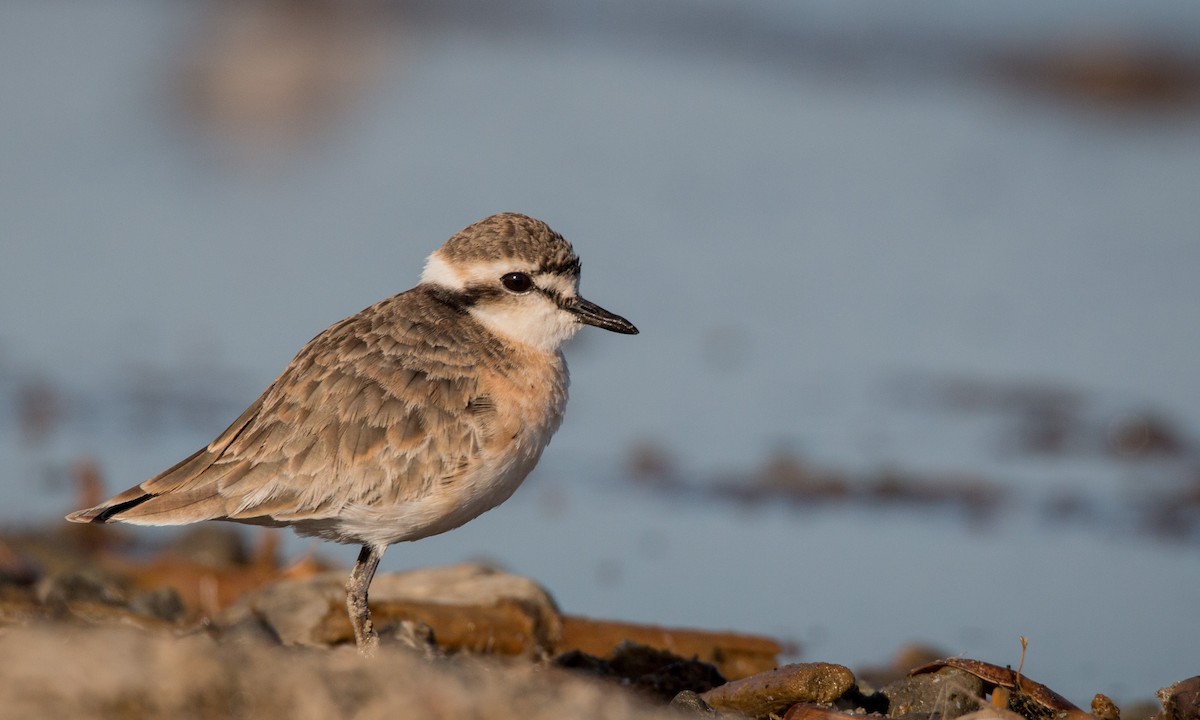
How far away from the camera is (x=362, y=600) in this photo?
6.48m

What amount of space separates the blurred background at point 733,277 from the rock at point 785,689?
2.00 meters

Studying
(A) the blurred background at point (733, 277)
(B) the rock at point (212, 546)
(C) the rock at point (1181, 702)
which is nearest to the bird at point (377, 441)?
(A) the blurred background at point (733, 277)

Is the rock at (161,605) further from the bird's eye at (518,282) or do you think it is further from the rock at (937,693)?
the rock at (937,693)

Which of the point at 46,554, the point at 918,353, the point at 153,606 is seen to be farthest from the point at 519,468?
the point at 918,353

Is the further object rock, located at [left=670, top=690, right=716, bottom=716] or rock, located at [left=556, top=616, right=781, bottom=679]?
rock, located at [left=556, top=616, right=781, bottom=679]

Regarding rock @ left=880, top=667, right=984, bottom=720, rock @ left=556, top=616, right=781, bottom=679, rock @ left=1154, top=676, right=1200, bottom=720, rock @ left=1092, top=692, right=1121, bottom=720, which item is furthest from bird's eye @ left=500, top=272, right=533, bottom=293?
rock @ left=1154, top=676, right=1200, bottom=720

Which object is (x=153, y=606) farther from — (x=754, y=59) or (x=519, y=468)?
(x=754, y=59)

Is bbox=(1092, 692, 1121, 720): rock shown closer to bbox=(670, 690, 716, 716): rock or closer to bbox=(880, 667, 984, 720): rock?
bbox=(880, 667, 984, 720): rock

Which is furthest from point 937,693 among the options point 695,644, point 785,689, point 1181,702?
point 695,644

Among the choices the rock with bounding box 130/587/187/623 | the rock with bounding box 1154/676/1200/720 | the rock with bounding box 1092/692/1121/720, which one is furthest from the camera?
the rock with bounding box 130/587/187/623

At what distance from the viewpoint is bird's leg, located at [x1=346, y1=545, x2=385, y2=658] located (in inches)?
254

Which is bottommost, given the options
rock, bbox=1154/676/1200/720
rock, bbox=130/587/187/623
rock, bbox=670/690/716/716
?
rock, bbox=130/587/187/623

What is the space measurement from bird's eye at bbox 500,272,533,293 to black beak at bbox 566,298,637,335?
0.21m

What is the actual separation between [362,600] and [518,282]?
1.47 metres
